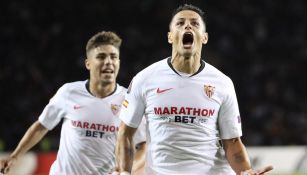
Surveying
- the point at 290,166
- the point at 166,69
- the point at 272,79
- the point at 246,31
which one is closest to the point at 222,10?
the point at 246,31

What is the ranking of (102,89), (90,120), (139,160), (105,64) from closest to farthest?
1. (139,160)
2. (90,120)
3. (105,64)
4. (102,89)

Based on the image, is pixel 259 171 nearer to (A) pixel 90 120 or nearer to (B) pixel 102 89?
(A) pixel 90 120

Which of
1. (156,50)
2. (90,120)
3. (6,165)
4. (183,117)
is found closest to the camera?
(183,117)

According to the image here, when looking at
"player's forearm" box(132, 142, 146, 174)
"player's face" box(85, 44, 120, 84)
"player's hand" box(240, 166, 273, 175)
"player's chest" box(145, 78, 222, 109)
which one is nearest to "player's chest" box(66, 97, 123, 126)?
"player's face" box(85, 44, 120, 84)

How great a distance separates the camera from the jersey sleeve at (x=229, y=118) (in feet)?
13.2

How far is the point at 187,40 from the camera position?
4.09 meters

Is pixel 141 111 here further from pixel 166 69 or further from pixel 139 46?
pixel 139 46

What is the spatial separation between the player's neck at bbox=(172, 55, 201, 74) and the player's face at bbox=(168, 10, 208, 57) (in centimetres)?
4

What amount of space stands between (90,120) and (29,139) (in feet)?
1.82

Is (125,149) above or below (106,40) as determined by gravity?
below

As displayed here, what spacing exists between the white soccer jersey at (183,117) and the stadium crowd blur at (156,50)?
6.16 metres

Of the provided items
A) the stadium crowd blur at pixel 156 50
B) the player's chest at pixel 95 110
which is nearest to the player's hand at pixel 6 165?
the player's chest at pixel 95 110

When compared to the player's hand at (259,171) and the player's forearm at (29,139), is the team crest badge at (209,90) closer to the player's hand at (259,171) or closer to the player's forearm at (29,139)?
the player's hand at (259,171)

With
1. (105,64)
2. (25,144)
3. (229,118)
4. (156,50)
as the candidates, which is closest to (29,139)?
(25,144)
